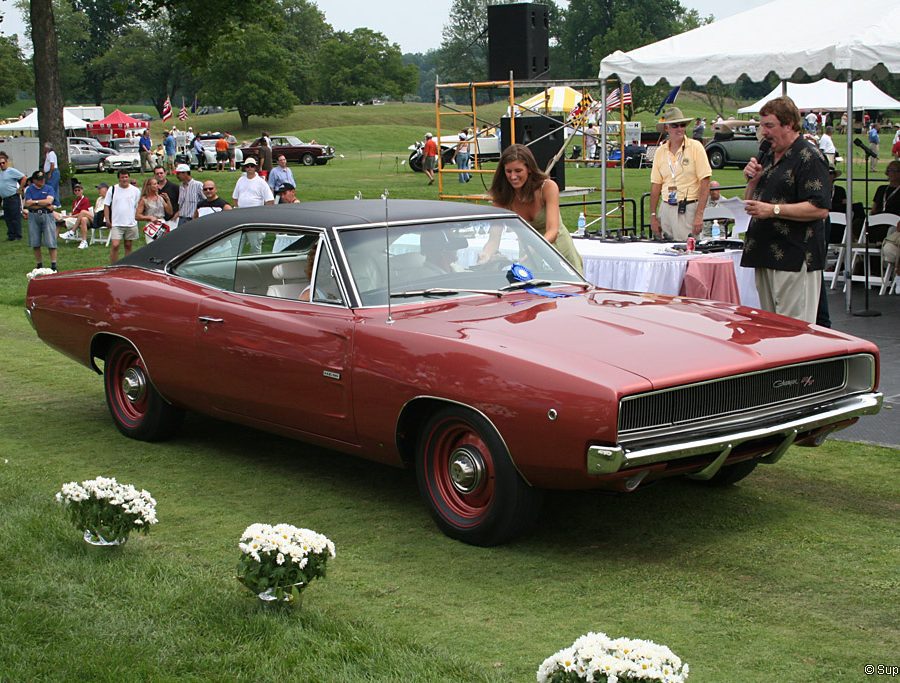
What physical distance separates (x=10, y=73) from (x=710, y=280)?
100m

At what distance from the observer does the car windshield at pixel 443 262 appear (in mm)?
5871

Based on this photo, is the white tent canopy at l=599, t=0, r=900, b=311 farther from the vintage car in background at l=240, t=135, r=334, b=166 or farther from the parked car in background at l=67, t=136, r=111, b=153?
the parked car in background at l=67, t=136, r=111, b=153

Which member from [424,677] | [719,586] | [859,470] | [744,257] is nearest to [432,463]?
[719,586]

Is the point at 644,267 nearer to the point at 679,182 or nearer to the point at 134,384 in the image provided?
the point at 679,182

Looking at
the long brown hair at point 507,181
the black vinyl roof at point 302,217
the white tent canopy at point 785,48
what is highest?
the white tent canopy at point 785,48

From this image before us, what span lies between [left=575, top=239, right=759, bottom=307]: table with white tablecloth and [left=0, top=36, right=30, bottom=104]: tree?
9673cm

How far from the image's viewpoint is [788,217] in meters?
7.34

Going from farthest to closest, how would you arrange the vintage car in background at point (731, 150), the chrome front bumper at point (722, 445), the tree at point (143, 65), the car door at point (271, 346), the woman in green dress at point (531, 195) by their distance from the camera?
the tree at point (143, 65) < the vintage car in background at point (731, 150) < the woman in green dress at point (531, 195) < the car door at point (271, 346) < the chrome front bumper at point (722, 445)

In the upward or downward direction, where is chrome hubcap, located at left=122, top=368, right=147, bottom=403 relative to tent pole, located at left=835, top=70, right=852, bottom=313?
downward

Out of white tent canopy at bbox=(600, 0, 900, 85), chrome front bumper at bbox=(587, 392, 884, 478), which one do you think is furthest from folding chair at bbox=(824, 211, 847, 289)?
chrome front bumper at bbox=(587, 392, 884, 478)

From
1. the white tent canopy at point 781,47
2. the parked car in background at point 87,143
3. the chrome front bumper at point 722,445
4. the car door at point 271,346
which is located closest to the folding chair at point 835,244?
the white tent canopy at point 781,47

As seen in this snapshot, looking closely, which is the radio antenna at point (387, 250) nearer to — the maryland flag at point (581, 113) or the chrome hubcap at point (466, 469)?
the chrome hubcap at point (466, 469)

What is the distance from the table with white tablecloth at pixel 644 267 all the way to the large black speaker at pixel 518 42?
1106 cm

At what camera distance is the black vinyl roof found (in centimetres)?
620
